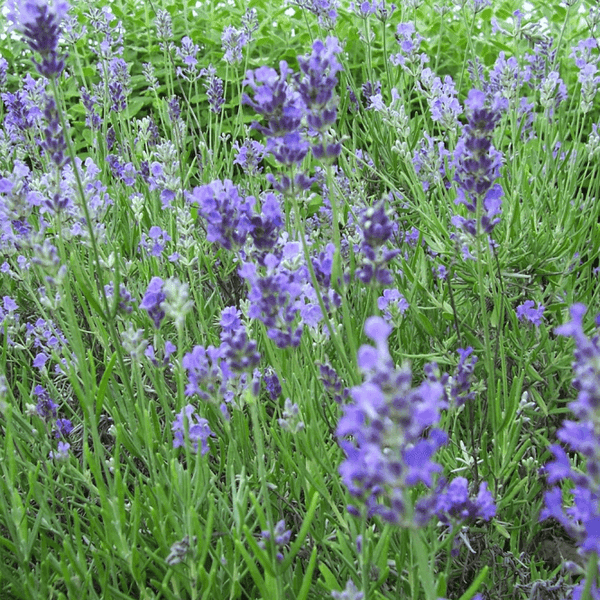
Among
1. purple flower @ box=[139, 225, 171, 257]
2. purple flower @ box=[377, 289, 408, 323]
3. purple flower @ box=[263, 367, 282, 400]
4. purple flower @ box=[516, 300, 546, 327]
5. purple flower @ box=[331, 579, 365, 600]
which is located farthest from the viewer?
purple flower @ box=[139, 225, 171, 257]

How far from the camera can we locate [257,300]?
48.3 inches

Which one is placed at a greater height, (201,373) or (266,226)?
(266,226)

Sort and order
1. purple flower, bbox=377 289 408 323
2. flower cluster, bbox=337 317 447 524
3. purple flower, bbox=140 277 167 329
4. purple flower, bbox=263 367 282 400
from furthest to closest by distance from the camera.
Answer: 1. purple flower, bbox=377 289 408 323
2. purple flower, bbox=263 367 282 400
3. purple flower, bbox=140 277 167 329
4. flower cluster, bbox=337 317 447 524

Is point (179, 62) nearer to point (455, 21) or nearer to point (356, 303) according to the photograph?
point (455, 21)

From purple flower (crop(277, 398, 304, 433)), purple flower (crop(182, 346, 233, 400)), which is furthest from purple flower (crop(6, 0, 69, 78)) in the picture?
purple flower (crop(277, 398, 304, 433))

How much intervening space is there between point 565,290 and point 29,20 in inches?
75.4

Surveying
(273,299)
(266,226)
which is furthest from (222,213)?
(273,299)

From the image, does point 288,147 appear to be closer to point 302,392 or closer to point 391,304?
point 302,392

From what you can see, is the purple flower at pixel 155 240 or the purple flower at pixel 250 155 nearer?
the purple flower at pixel 155 240

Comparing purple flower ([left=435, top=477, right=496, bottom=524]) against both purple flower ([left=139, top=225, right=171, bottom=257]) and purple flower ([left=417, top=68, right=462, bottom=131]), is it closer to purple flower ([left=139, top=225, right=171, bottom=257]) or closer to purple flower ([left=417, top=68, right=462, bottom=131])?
purple flower ([left=417, top=68, right=462, bottom=131])

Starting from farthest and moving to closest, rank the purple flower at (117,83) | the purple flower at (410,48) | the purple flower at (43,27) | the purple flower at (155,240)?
the purple flower at (117,83), the purple flower at (410,48), the purple flower at (155,240), the purple flower at (43,27)

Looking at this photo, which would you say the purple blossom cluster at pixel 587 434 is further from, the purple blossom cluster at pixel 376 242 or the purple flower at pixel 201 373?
the purple flower at pixel 201 373

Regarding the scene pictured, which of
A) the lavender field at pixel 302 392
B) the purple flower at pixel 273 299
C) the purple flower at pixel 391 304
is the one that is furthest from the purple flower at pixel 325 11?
the purple flower at pixel 273 299

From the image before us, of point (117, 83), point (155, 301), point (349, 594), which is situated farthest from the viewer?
point (117, 83)
